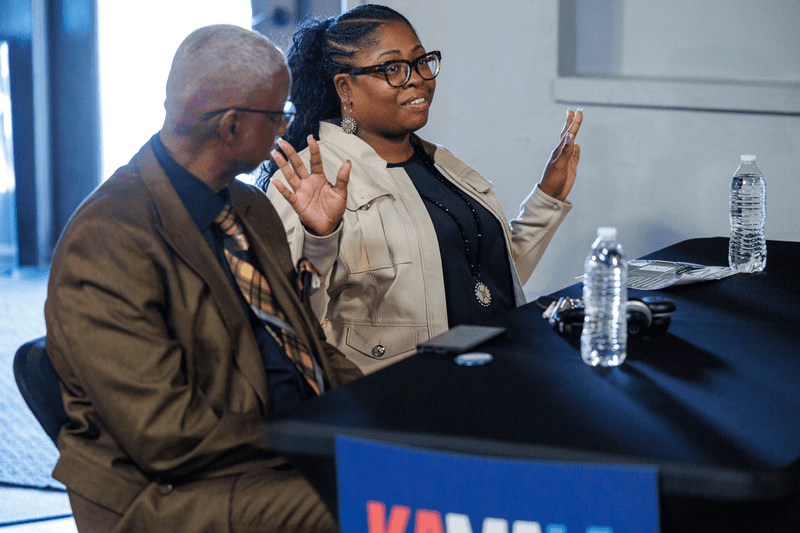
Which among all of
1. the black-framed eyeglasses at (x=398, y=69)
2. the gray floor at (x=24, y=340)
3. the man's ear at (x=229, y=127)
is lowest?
the gray floor at (x=24, y=340)

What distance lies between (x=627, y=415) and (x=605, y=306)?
0.33 meters

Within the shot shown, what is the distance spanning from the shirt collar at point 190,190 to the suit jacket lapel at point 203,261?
0.02 m

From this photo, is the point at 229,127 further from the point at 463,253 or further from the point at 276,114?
the point at 463,253

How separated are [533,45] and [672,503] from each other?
263 centimetres

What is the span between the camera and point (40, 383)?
126 cm

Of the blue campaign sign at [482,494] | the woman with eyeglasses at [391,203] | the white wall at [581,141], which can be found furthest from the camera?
the white wall at [581,141]

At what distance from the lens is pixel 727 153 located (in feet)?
9.99

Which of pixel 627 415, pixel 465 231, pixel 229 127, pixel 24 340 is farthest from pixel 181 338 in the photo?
pixel 24 340

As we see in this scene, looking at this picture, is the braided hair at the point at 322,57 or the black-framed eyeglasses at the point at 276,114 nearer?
the black-framed eyeglasses at the point at 276,114

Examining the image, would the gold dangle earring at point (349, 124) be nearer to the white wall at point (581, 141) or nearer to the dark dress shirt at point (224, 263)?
the dark dress shirt at point (224, 263)

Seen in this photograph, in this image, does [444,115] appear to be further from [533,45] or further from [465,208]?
[465,208]

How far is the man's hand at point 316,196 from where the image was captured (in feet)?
5.71

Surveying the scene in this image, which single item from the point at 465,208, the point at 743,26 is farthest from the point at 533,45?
the point at 465,208

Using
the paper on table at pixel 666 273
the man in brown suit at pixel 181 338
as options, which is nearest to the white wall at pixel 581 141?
the paper on table at pixel 666 273
